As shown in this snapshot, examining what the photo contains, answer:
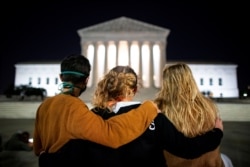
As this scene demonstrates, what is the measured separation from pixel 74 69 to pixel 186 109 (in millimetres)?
1285

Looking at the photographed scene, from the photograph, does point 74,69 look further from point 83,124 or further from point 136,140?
point 136,140

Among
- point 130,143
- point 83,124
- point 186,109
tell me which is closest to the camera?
point 83,124

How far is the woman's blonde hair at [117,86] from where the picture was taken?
234 centimetres

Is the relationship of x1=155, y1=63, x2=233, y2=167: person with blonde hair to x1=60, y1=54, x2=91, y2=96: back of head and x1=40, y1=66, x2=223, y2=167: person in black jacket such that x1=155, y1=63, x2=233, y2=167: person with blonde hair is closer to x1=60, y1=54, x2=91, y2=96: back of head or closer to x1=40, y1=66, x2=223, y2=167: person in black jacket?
x1=40, y1=66, x2=223, y2=167: person in black jacket

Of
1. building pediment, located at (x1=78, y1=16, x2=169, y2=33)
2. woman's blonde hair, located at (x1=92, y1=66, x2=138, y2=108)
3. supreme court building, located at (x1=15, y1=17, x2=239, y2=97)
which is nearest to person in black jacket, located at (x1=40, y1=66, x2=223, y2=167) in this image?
woman's blonde hair, located at (x1=92, y1=66, x2=138, y2=108)

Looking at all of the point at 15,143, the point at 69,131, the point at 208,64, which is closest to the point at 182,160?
the point at 69,131

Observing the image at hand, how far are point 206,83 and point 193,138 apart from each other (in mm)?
65986

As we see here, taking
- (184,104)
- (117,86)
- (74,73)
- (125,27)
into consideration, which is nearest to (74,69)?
(74,73)

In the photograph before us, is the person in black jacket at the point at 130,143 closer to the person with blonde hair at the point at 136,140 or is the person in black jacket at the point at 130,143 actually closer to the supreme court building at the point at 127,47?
the person with blonde hair at the point at 136,140

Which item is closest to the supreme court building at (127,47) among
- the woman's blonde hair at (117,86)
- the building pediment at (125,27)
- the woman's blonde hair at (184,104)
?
the building pediment at (125,27)

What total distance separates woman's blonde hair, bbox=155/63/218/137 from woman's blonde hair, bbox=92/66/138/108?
479 mm

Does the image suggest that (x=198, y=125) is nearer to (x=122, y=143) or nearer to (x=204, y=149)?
(x=204, y=149)

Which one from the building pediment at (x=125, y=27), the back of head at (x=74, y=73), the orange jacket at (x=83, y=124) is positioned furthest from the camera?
the building pediment at (x=125, y=27)

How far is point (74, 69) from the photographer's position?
7.25 ft
